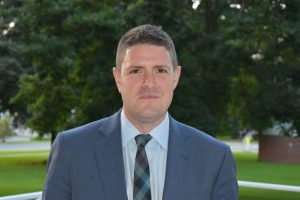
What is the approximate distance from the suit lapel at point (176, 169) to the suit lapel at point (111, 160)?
160mm

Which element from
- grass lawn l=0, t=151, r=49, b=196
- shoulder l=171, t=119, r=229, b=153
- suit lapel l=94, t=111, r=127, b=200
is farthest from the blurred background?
suit lapel l=94, t=111, r=127, b=200

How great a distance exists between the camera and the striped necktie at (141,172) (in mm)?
2068

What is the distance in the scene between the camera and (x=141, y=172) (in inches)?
82.2

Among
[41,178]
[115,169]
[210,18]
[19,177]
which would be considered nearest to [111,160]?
[115,169]

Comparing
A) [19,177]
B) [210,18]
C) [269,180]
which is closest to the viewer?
[19,177]

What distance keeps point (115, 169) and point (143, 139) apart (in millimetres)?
154

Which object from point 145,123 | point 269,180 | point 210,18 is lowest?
point 269,180

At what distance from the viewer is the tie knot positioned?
2.13 m

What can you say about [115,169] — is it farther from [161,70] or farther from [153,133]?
[161,70]

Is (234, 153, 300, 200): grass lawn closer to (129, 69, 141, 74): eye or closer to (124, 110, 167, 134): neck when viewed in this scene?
(124, 110, 167, 134): neck

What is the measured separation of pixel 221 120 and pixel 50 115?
7340mm

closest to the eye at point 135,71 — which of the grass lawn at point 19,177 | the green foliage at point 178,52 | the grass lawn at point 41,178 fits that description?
the grass lawn at point 41,178

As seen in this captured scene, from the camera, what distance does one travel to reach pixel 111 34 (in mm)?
18000

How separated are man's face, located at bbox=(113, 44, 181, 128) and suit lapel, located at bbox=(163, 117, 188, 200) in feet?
0.42
